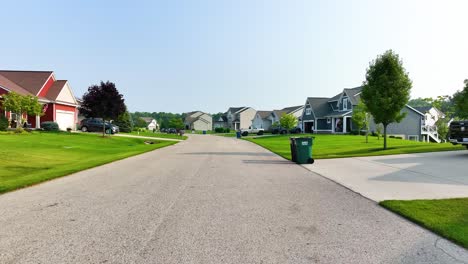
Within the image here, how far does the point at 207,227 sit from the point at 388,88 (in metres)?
20.0

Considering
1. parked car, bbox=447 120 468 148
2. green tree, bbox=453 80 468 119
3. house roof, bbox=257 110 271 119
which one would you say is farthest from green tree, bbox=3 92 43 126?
house roof, bbox=257 110 271 119

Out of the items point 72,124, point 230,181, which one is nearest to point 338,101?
point 72,124

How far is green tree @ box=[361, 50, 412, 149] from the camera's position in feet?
69.1

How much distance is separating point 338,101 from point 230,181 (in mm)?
45715

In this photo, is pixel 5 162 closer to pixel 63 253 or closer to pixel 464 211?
pixel 63 253

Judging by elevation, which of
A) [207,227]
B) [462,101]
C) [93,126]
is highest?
[462,101]

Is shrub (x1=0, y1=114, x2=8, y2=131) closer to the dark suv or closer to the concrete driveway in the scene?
the dark suv

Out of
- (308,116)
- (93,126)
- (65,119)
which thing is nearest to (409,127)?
(308,116)

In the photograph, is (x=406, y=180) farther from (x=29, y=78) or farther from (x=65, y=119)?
(x=29, y=78)

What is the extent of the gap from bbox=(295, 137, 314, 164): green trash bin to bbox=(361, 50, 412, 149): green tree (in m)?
9.01

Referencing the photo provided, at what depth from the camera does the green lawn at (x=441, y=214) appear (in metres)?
4.57

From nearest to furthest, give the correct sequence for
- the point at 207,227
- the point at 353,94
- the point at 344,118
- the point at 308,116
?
the point at 207,227
the point at 344,118
the point at 353,94
the point at 308,116

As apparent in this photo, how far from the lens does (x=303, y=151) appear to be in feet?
48.9

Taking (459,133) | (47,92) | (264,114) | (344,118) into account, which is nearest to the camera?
(459,133)
